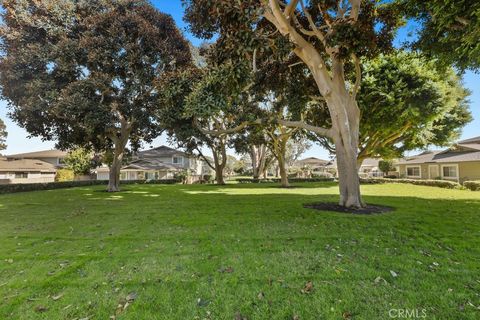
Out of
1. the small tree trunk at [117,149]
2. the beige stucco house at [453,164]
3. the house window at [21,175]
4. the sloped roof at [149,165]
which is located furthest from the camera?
the sloped roof at [149,165]

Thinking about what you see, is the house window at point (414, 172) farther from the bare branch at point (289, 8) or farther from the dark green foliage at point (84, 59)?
the dark green foliage at point (84, 59)

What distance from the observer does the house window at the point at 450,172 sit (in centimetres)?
2592

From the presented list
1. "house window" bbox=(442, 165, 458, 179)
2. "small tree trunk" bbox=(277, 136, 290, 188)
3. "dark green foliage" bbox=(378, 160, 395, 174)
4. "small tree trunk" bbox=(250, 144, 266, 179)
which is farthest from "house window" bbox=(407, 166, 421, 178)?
"small tree trunk" bbox=(250, 144, 266, 179)

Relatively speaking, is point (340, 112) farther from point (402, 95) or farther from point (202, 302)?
point (402, 95)

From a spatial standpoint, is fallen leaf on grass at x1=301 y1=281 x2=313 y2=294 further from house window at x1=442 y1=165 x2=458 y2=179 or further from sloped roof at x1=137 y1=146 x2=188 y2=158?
sloped roof at x1=137 y1=146 x2=188 y2=158

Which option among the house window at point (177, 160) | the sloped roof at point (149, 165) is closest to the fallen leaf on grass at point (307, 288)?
the sloped roof at point (149, 165)

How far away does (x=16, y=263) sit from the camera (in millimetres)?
4562

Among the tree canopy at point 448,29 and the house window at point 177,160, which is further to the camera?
the house window at point 177,160

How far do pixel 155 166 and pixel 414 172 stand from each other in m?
39.5

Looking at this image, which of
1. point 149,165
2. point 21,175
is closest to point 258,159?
point 149,165

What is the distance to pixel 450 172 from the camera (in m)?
26.8

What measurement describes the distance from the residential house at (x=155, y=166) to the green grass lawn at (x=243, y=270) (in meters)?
31.2

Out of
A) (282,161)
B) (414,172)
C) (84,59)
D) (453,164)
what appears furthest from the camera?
(414,172)

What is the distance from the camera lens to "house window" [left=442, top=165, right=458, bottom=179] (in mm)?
25917
